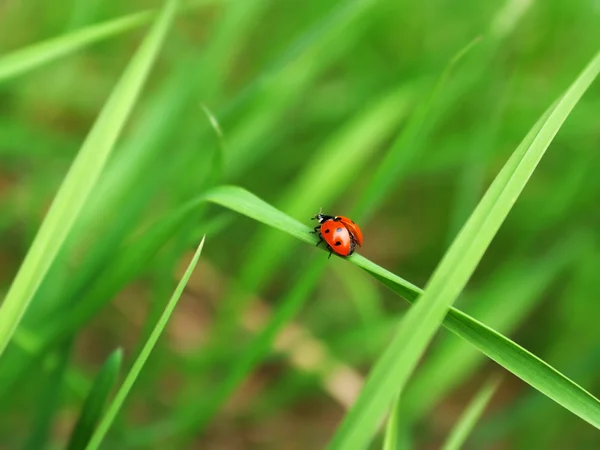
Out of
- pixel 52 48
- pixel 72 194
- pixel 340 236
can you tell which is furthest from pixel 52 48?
pixel 340 236

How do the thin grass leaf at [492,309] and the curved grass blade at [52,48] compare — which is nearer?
the curved grass blade at [52,48]

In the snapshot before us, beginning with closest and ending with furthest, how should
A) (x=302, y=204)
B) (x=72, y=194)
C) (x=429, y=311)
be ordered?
(x=429, y=311) < (x=72, y=194) < (x=302, y=204)

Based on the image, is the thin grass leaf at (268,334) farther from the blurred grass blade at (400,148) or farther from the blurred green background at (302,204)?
the blurred grass blade at (400,148)

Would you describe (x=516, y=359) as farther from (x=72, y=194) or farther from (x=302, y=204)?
(x=302, y=204)

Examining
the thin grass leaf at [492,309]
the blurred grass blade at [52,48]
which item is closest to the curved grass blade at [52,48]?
the blurred grass blade at [52,48]

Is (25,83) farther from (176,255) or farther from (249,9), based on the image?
(176,255)

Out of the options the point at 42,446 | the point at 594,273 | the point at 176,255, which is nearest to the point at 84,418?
the point at 42,446
